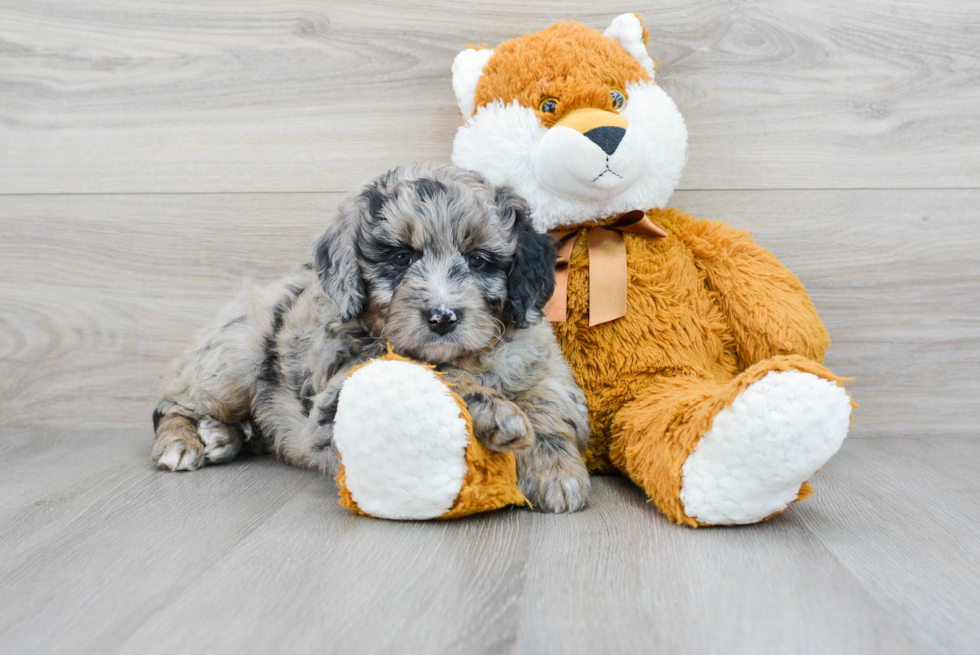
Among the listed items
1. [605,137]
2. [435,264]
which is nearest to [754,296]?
[605,137]

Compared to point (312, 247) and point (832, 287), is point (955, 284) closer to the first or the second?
point (832, 287)

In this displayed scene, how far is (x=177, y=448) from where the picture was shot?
6.63 feet

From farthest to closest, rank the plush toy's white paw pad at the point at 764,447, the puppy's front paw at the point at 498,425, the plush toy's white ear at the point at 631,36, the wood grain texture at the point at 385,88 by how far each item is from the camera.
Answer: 1. the wood grain texture at the point at 385,88
2. the plush toy's white ear at the point at 631,36
3. the puppy's front paw at the point at 498,425
4. the plush toy's white paw pad at the point at 764,447

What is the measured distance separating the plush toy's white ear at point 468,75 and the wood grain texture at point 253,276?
2.13 feet

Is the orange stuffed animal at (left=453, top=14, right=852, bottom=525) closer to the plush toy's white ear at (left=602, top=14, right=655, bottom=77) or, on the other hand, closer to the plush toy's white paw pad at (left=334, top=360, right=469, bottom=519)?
the plush toy's white ear at (left=602, top=14, right=655, bottom=77)

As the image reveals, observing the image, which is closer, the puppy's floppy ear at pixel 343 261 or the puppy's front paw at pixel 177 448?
the puppy's floppy ear at pixel 343 261

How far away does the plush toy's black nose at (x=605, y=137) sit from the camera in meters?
1.78

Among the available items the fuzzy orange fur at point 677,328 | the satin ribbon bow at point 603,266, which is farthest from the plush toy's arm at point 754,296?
the satin ribbon bow at point 603,266

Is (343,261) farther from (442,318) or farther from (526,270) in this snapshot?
(526,270)

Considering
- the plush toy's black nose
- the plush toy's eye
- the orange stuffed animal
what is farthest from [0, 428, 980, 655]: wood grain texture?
the plush toy's eye

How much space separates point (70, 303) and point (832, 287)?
2.59m

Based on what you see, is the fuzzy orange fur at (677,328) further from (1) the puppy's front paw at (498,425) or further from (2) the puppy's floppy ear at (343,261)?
(2) the puppy's floppy ear at (343,261)

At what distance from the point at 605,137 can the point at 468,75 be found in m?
0.50

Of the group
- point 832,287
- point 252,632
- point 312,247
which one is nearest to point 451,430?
point 252,632
